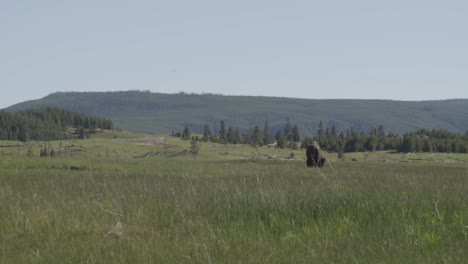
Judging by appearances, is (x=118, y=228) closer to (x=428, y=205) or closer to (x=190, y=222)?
(x=190, y=222)

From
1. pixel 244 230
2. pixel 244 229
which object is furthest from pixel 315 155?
pixel 244 230

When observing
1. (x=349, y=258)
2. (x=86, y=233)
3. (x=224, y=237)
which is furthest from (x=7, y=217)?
(x=349, y=258)

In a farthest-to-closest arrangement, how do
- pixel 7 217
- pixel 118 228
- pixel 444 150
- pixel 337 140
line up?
pixel 337 140, pixel 444 150, pixel 7 217, pixel 118 228

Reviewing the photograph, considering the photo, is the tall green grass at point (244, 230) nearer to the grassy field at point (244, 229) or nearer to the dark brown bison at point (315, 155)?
the grassy field at point (244, 229)

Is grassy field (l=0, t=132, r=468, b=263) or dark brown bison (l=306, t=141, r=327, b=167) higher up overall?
grassy field (l=0, t=132, r=468, b=263)

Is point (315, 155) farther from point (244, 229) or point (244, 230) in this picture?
point (244, 230)

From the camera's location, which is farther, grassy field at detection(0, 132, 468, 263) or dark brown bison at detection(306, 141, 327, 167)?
dark brown bison at detection(306, 141, 327, 167)

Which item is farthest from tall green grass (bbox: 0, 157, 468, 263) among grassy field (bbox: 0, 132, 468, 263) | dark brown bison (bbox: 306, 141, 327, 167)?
dark brown bison (bbox: 306, 141, 327, 167)

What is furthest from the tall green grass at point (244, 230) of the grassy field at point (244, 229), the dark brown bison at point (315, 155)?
the dark brown bison at point (315, 155)

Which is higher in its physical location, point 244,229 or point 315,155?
point 244,229

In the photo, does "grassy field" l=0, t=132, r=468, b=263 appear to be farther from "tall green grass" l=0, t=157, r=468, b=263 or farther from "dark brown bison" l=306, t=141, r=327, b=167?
"dark brown bison" l=306, t=141, r=327, b=167

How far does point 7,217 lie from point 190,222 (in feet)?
8.96

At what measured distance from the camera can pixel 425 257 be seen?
7270 millimetres

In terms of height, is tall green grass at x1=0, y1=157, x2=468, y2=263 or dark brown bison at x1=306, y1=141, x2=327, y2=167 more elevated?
tall green grass at x1=0, y1=157, x2=468, y2=263
